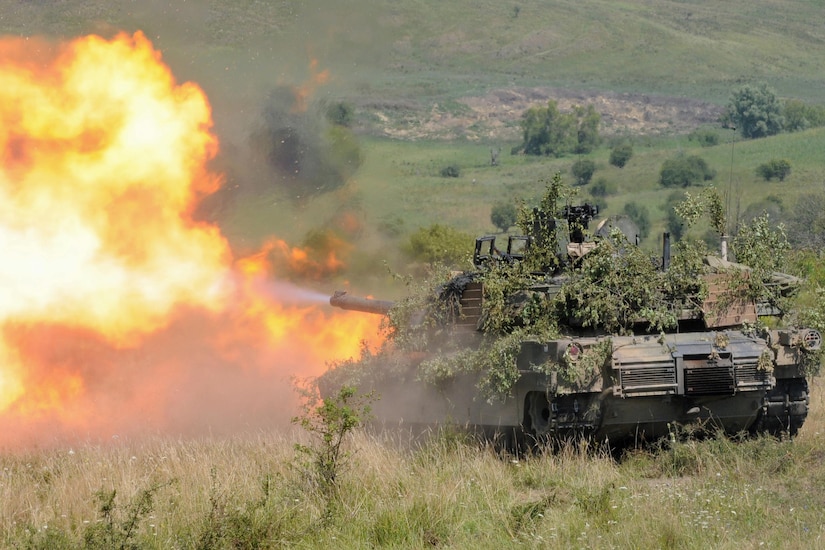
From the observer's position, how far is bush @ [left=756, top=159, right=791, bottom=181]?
64875mm

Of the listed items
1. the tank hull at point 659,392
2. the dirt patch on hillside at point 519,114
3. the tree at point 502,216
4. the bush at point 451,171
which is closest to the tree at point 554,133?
the dirt patch on hillside at point 519,114

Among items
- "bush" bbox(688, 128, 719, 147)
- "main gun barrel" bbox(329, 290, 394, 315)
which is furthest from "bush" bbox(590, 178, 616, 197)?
"main gun barrel" bbox(329, 290, 394, 315)

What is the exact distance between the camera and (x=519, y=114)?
84625 mm

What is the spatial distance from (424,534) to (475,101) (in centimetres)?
7130

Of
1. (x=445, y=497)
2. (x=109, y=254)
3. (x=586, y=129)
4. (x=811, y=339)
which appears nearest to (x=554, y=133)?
(x=586, y=129)

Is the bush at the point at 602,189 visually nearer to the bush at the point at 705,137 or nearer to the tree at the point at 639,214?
the tree at the point at 639,214

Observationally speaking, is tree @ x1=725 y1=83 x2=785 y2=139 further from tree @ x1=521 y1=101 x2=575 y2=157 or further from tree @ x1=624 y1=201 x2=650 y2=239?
tree @ x1=624 y1=201 x2=650 y2=239

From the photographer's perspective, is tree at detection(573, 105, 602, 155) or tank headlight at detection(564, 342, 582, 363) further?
tree at detection(573, 105, 602, 155)

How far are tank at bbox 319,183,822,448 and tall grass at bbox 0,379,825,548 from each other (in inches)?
15.8

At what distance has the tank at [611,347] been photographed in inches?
553

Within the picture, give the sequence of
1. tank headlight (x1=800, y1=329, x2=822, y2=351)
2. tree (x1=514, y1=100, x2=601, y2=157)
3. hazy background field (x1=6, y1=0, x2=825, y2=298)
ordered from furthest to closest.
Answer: tree (x1=514, y1=100, x2=601, y2=157) → hazy background field (x1=6, y1=0, x2=825, y2=298) → tank headlight (x1=800, y1=329, x2=822, y2=351)

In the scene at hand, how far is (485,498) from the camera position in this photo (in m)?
12.4

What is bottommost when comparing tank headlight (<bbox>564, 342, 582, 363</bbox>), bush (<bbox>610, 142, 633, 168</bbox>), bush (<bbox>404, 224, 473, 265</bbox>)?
tank headlight (<bbox>564, 342, 582, 363</bbox>)

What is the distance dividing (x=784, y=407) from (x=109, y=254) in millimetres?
10616
